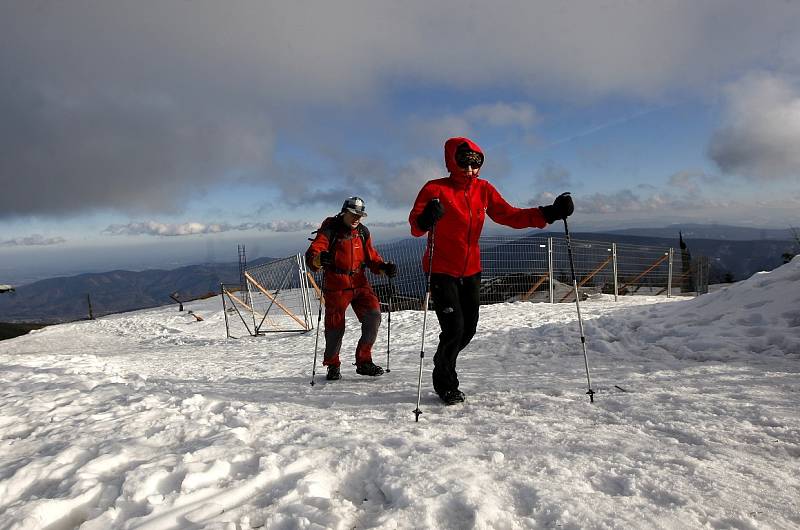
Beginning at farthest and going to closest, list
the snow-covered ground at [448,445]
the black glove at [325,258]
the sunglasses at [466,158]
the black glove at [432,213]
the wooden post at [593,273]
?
the wooden post at [593,273]
the black glove at [325,258]
the sunglasses at [466,158]
the black glove at [432,213]
the snow-covered ground at [448,445]

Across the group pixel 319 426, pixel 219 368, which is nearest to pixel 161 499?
pixel 319 426

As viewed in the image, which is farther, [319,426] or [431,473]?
[319,426]

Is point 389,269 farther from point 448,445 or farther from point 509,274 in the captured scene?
point 509,274

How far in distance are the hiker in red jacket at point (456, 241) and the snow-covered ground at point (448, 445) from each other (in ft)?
1.70

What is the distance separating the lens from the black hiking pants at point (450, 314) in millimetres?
3867

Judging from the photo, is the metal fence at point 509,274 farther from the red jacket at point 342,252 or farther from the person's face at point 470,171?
the person's face at point 470,171

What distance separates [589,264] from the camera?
15289 mm

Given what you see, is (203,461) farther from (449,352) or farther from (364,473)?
(449,352)

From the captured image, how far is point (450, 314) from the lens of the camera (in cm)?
387

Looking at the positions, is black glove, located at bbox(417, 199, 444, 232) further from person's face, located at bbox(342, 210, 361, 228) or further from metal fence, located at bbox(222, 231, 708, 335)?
metal fence, located at bbox(222, 231, 708, 335)

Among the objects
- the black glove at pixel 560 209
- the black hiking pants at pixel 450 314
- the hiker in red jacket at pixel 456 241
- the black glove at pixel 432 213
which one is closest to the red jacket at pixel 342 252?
the hiker in red jacket at pixel 456 241

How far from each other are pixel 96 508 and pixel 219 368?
18.2 feet

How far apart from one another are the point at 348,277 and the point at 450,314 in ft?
6.09

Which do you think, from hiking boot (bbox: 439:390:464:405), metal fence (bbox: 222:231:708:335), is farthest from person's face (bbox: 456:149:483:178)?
metal fence (bbox: 222:231:708:335)
